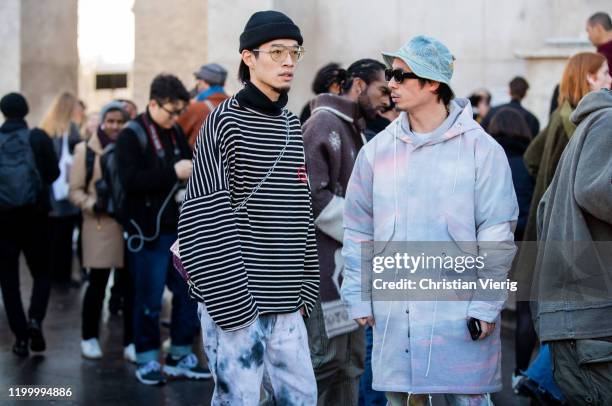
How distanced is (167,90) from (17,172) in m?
1.58

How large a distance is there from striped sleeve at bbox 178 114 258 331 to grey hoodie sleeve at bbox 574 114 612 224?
1.60 metres

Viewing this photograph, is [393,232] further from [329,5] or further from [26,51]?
[26,51]

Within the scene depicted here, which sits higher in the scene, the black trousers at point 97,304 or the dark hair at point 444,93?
the dark hair at point 444,93

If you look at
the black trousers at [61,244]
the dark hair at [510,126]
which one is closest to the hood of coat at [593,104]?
the dark hair at [510,126]

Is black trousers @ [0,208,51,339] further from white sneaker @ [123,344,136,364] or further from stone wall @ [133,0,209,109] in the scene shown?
stone wall @ [133,0,209,109]

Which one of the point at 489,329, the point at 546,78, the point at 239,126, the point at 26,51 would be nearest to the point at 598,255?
the point at 489,329

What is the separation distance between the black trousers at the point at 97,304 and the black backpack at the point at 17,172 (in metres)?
0.77

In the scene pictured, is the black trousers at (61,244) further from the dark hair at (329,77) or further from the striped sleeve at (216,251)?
the striped sleeve at (216,251)

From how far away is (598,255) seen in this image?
525 centimetres

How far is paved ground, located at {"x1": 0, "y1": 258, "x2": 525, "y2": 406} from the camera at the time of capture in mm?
7582

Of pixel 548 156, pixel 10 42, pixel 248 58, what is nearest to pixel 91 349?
pixel 548 156

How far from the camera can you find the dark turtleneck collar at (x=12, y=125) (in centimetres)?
898

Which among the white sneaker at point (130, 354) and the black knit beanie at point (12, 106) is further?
the black knit beanie at point (12, 106)

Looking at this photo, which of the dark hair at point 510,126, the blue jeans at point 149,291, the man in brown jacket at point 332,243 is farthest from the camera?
the dark hair at point 510,126
